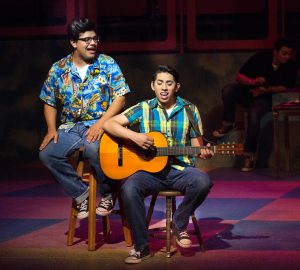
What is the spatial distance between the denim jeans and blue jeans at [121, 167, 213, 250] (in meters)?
4.85

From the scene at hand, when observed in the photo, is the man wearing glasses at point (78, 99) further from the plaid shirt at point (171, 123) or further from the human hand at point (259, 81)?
the human hand at point (259, 81)

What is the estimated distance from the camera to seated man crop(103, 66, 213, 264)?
228 inches

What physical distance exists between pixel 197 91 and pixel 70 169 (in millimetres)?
6217

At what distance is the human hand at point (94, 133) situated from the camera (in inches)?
247

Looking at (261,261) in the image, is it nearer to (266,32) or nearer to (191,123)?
(191,123)

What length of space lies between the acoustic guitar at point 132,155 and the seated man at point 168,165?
0.18 feet

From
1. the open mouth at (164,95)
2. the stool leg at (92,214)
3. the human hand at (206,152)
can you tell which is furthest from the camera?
the stool leg at (92,214)

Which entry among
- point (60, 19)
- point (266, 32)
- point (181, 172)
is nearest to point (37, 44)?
point (60, 19)

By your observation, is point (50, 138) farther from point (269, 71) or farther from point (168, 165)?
point (269, 71)

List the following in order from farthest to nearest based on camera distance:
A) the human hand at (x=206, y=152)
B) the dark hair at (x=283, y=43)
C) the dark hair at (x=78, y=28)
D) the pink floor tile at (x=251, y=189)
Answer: the dark hair at (x=283, y=43) < the pink floor tile at (x=251, y=189) < the dark hair at (x=78, y=28) < the human hand at (x=206, y=152)

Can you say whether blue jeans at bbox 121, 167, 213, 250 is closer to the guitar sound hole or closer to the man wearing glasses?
the guitar sound hole

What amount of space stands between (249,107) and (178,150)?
17.0 feet

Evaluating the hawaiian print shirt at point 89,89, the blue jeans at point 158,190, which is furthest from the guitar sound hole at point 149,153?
the hawaiian print shirt at point 89,89

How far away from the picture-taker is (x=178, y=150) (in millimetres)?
5875
